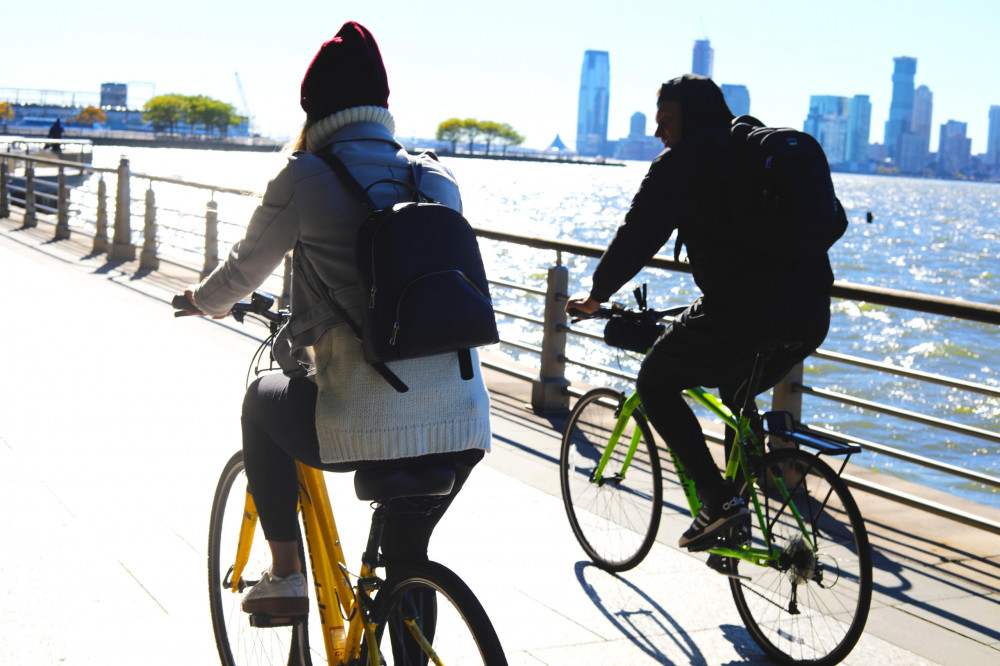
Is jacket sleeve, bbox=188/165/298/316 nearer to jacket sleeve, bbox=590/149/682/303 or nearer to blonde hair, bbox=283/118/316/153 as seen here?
blonde hair, bbox=283/118/316/153

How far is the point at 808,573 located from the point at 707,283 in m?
1.01

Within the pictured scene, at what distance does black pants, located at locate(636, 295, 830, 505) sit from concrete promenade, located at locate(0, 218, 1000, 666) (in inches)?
26.7

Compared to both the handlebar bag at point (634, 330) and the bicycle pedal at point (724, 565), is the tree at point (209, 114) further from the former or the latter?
the bicycle pedal at point (724, 565)

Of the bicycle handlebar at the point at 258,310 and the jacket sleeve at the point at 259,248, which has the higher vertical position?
the jacket sleeve at the point at 259,248

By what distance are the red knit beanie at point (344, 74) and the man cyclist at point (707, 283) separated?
4.05ft

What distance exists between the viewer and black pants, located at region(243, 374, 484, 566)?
2588 millimetres

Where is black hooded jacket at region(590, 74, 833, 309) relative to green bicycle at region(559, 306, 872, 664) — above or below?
above

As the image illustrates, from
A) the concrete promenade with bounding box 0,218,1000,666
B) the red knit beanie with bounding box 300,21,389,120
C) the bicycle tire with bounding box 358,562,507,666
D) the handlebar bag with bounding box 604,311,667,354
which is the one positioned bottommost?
the concrete promenade with bounding box 0,218,1000,666

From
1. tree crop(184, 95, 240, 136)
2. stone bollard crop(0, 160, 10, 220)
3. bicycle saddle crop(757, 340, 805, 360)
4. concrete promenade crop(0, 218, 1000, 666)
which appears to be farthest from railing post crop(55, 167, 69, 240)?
tree crop(184, 95, 240, 136)

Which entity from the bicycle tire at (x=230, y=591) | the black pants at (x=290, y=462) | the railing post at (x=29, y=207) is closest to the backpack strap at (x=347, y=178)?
the black pants at (x=290, y=462)

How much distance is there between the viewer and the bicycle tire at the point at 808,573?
138 inches

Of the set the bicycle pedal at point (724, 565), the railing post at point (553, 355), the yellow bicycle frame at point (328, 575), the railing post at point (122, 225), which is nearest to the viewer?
the yellow bicycle frame at point (328, 575)

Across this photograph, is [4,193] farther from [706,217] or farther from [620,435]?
[706,217]

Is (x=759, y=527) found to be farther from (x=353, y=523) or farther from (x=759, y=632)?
(x=353, y=523)
